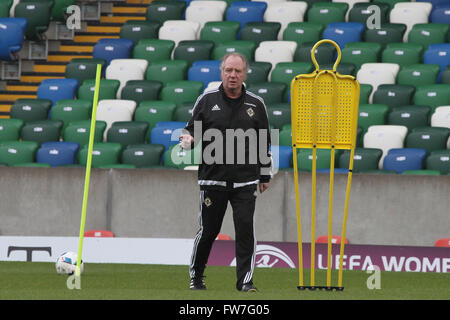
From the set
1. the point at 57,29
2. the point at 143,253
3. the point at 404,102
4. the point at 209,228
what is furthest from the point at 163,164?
the point at 209,228

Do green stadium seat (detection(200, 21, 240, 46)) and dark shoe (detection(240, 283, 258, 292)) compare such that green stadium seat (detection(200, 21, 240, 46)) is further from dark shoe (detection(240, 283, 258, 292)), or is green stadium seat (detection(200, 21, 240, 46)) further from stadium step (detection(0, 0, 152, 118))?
dark shoe (detection(240, 283, 258, 292))

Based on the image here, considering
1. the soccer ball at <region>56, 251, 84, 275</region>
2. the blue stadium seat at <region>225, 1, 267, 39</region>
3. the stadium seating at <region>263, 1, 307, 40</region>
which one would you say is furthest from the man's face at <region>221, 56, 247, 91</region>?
the blue stadium seat at <region>225, 1, 267, 39</region>

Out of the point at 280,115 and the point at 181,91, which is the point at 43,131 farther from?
the point at 280,115

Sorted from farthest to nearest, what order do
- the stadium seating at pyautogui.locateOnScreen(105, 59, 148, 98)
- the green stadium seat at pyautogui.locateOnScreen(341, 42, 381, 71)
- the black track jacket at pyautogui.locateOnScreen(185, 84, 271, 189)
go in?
the stadium seating at pyautogui.locateOnScreen(105, 59, 148, 98) → the green stadium seat at pyautogui.locateOnScreen(341, 42, 381, 71) → the black track jacket at pyautogui.locateOnScreen(185, 84, 271, 189)

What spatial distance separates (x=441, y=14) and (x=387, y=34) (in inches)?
36.3

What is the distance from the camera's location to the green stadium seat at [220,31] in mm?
16609

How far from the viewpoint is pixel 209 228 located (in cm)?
785

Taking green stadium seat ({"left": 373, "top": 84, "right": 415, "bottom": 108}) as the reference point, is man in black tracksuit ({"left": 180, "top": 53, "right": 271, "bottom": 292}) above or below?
below

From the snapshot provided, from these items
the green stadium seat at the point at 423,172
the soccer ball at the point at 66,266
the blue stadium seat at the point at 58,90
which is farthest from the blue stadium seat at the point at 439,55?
the soccer ball at the point at 66,266

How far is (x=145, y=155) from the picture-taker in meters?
14.2

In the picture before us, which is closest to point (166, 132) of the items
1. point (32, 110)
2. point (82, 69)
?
point (32, 110)

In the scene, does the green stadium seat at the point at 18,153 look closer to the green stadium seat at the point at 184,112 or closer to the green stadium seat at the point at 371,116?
the green stadium seat at the point at 184,112

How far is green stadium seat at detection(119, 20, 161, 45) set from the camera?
17125mm

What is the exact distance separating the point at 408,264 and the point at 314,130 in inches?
180
